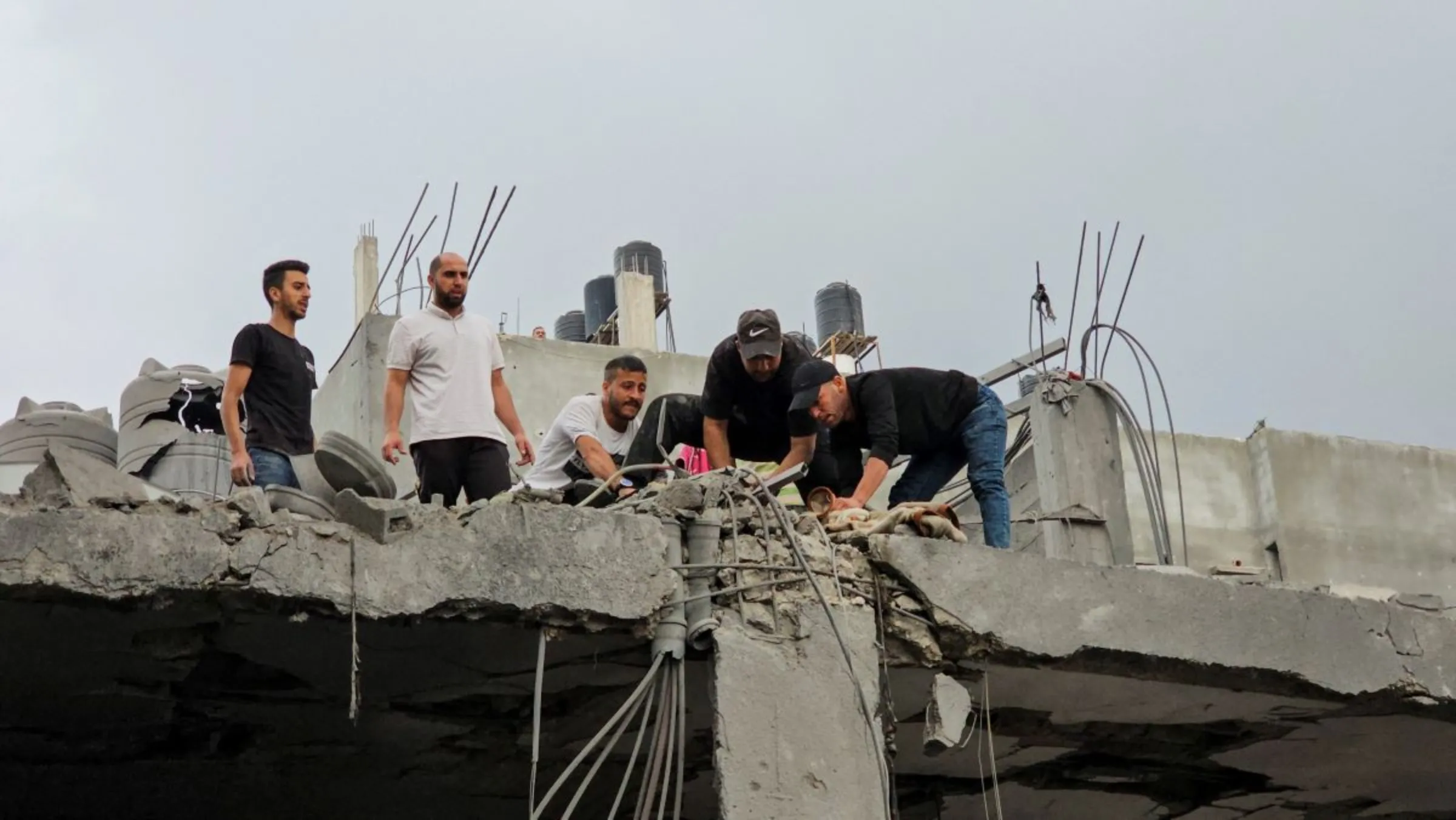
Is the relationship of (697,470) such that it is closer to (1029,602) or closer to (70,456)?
(1029,602)

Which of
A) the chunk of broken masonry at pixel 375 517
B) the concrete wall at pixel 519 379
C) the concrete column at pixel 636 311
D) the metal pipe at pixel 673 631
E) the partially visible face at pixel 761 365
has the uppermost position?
the concrete column at pixel 636 311

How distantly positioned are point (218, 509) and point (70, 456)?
51 cm

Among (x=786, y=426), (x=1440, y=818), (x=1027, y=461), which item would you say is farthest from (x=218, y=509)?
(x=1027, y=461)

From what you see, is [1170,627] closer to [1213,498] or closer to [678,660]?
[678,660]

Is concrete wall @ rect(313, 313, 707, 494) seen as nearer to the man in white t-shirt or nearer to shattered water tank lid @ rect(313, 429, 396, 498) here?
the man in white t-shirt

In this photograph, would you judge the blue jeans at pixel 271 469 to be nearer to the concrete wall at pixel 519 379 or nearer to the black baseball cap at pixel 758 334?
the black baseball cap at pixel 758 334

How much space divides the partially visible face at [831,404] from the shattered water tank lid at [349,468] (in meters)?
1.73

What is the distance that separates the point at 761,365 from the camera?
7676 mm

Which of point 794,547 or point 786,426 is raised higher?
point 786,426

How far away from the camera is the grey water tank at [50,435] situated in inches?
383

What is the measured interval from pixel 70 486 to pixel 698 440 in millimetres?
2888

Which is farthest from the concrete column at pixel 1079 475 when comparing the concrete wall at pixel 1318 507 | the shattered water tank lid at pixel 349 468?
the concrete wall at pixel 1318 507

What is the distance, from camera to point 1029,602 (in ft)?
22.7

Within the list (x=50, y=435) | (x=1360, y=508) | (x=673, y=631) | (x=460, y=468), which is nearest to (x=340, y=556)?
(x=673, y=631)
